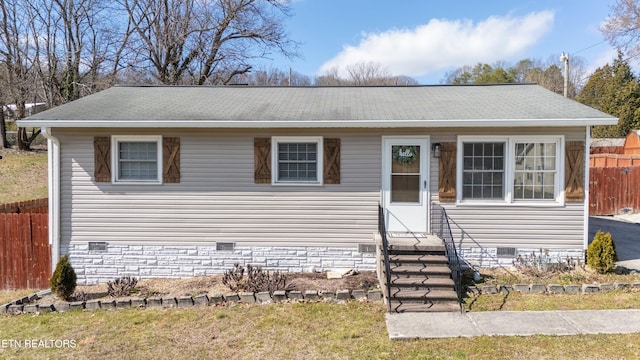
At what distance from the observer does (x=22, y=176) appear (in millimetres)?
19047

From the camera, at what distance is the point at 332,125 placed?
23.6 feet

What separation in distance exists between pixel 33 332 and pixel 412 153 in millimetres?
6766

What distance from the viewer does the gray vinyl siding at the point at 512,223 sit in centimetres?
736

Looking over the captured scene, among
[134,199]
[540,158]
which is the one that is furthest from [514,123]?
[134,199]

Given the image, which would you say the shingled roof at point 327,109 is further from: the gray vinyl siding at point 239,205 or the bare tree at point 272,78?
the bare tree at point 272,78

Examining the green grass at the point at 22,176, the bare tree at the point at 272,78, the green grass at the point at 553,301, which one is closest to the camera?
the green grass at the point at 553,301

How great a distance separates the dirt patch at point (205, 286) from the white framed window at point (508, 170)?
254cm

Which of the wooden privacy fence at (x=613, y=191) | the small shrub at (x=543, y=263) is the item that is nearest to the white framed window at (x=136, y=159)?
the small shrub at (x=543, y=263)

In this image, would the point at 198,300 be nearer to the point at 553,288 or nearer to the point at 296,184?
the point at 296,184

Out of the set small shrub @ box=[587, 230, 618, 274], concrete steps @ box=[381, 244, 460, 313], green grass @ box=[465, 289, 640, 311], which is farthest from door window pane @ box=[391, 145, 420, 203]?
small shrub @ box=[587, 230, 618, 274]

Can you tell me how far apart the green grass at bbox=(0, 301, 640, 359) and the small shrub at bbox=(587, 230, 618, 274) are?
2.45 meters

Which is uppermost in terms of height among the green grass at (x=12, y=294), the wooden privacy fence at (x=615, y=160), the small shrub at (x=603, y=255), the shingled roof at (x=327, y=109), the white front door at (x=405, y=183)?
the shingled roof at (x=327, y=109)

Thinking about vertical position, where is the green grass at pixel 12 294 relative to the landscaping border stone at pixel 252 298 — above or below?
below

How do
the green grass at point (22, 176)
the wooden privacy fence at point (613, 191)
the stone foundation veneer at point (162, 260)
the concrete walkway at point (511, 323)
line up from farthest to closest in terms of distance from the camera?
1. the green grass at point (22, 176)
2. the wooden privacy fence at point (613, 191)
3. the stone foundation veneer at point (162, 260)
4. the concrete walkway at point (511, 323)
